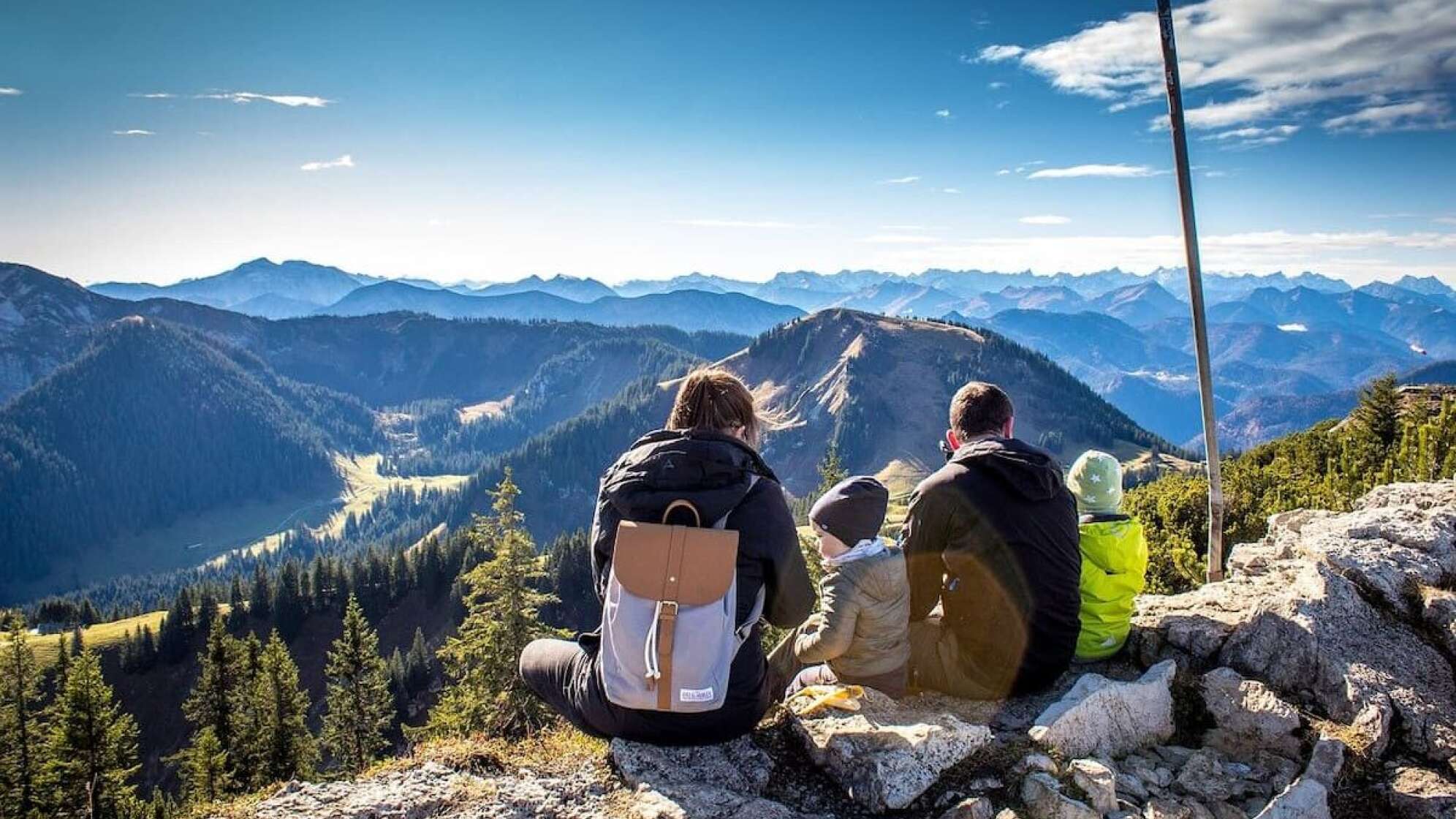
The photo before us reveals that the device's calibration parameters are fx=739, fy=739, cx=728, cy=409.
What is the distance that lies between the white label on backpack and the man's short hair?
3.87 meters

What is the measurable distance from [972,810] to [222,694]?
1803 inches

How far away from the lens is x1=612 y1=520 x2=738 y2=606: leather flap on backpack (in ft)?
19.5

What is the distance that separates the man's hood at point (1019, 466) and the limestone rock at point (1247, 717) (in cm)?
259

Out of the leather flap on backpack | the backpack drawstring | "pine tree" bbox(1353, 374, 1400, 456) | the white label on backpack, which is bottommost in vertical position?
"pine tree" bbox(1353, 374, 1400, 456)

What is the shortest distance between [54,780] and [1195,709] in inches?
1870

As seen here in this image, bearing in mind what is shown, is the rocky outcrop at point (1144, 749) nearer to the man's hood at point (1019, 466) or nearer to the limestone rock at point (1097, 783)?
the limestone rock at point (1097, 783)

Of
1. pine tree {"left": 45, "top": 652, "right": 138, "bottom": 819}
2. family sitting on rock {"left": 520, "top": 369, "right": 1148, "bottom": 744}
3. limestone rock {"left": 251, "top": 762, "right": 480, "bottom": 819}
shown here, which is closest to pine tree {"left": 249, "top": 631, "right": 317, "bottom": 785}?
pine tree {"left": 45, "top": 652, "right": 138, "bottom": 819}

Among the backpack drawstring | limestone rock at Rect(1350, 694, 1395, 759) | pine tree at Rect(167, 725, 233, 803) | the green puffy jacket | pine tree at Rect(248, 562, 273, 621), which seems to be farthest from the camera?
pine tree at Rect(248, 562, 273, 621)

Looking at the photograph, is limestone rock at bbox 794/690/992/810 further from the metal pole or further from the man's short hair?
the metal pole

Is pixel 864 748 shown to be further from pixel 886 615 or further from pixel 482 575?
pixel 482 575

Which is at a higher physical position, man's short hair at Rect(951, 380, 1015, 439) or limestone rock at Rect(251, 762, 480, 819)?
man's short hair at Rect(951, 380, 1015, 439)

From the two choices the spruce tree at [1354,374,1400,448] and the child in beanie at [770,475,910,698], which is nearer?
the child in beanie at [770,475,910,698]

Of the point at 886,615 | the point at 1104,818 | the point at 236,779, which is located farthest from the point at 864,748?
the point at 236,779

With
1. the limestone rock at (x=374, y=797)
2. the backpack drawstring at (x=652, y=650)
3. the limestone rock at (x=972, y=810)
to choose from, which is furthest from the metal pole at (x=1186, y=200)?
the limestone rock at (x=374, y=797)
